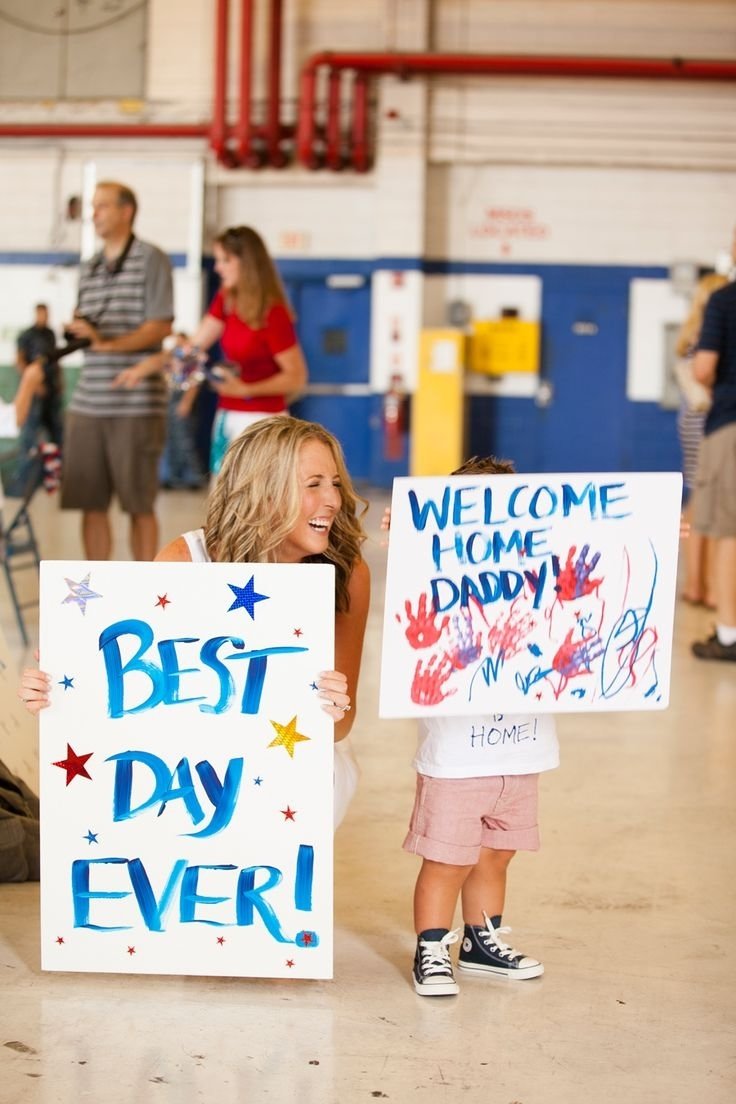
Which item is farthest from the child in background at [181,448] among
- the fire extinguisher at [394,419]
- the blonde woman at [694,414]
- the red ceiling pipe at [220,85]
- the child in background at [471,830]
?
the child in background at [471,830]

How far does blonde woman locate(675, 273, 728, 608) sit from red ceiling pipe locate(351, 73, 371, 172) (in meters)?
5.60

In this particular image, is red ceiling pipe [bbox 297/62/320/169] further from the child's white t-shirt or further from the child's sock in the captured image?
the child's sock

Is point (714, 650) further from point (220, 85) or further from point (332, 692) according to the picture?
point (220, 85)

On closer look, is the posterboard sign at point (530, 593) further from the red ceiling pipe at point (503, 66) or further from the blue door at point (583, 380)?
the blue door at point (583, 380)

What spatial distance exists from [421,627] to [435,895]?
1.42ft

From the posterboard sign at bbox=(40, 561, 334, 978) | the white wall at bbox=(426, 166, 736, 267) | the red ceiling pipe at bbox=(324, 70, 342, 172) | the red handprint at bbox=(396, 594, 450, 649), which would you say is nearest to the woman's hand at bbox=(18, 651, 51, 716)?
the posterboard sign at bbox=(40, 561, 334, 978)

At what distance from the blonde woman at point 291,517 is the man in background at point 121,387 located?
2609 mm

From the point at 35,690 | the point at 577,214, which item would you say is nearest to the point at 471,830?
the point at 35,690

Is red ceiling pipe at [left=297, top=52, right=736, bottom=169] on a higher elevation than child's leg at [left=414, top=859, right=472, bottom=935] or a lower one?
higher

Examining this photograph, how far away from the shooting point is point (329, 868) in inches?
86.3

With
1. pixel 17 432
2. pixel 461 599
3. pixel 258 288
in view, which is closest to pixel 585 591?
pixel 461 599

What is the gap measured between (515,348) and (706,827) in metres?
9.13

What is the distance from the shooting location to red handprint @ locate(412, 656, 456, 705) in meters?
2.20

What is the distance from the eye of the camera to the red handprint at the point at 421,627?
2203 millimetres
